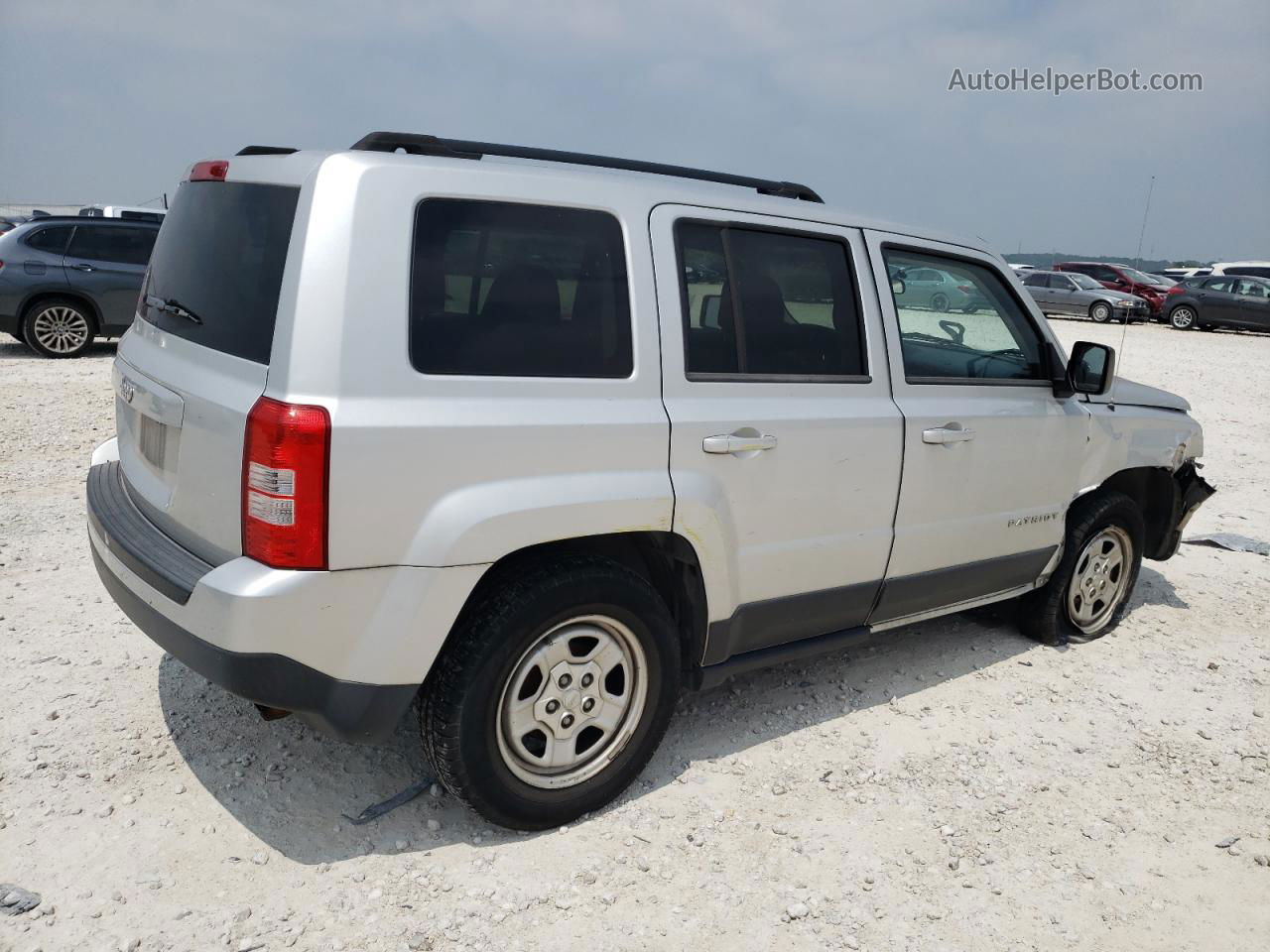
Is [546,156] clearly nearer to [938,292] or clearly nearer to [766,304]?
[766,304]

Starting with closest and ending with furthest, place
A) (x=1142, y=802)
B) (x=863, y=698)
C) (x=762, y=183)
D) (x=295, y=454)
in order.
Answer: (x=295, y=454) → (x=1142, y=802) → (x=762, y=183) → (x=863, y=698)

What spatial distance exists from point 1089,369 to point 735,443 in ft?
6.77

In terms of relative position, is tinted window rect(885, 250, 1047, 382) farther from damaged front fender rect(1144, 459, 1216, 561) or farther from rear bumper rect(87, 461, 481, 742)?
rear bumper rect(87, 461, 481, 742)

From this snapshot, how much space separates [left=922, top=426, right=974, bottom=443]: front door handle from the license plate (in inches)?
103

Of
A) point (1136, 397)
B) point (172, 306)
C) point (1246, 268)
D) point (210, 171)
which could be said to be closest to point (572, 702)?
point (172, 306)

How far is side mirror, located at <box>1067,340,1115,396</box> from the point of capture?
4.29 metres

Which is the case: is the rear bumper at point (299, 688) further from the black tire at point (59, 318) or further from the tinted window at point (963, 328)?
the black tire at point (59, 318)

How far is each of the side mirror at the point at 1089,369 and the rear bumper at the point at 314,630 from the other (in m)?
2.94

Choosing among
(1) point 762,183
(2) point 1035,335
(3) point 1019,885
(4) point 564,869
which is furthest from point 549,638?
(2) point 1035,335

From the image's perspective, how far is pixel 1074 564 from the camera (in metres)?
4.71

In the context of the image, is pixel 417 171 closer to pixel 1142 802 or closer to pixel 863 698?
pixel 863 698

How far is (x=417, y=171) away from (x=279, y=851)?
6.60 ft

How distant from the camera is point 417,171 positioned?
2.67 metres

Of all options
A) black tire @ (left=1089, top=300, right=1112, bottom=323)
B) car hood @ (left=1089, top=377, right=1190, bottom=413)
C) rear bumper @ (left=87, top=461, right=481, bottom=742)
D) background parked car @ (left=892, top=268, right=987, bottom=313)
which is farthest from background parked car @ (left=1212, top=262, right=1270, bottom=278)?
rear bumper @ (left=87, top=461, right=481, bottom=742)
